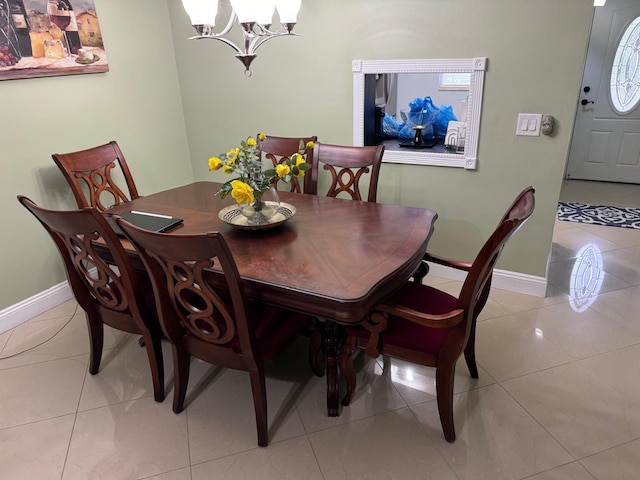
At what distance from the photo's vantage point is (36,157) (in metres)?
2.70

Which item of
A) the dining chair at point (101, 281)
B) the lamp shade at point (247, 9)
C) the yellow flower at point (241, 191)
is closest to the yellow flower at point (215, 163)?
the yellow flower at point (241, 191)

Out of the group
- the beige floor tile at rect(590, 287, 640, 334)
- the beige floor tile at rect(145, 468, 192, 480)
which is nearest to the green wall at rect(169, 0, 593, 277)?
the beige floor tile at rect(590, 287, 640, 334)

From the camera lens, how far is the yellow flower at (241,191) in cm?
177

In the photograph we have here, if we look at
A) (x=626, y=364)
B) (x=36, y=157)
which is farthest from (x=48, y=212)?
(x=626, y=364)

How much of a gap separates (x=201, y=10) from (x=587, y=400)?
7.95ft

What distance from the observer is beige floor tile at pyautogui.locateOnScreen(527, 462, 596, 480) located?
1.64 meters

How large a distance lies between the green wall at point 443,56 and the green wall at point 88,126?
24cm

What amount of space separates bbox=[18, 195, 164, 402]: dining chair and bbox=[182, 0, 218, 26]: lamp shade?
942mm

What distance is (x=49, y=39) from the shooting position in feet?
8.63

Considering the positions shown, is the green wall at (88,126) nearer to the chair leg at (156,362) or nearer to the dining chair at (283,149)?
the dining chair at (283,149)

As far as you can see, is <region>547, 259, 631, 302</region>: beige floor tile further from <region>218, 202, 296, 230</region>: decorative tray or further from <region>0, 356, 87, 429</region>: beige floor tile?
<region>0, 356, 87, 429</region>: beige floor tile

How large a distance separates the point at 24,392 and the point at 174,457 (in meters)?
0.96

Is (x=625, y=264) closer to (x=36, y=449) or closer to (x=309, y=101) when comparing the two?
(x=309, y=101)

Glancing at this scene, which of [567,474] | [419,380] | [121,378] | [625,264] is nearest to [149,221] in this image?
[121,378]
